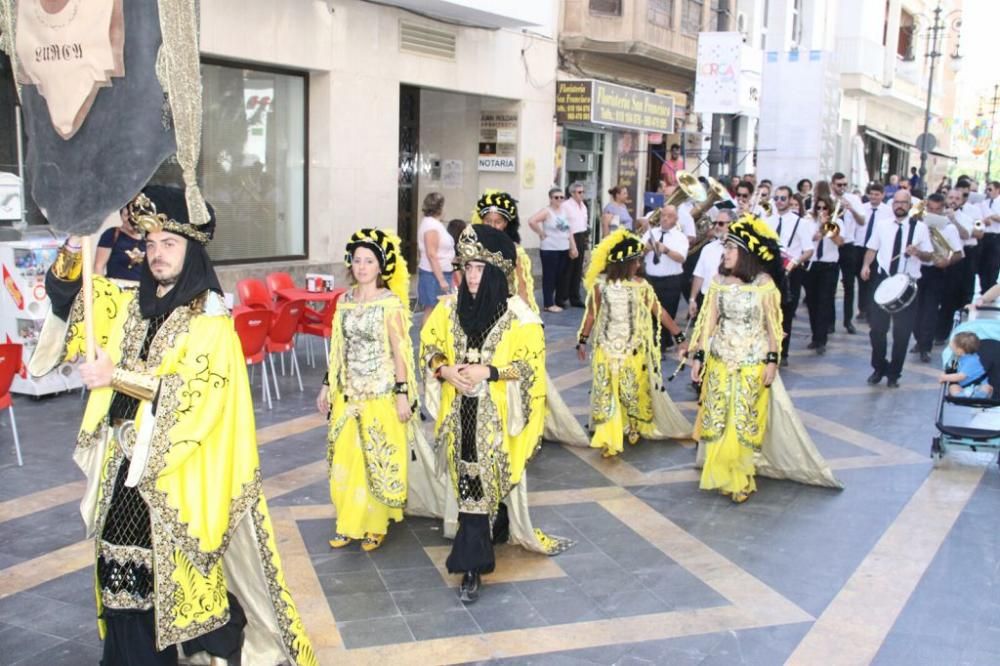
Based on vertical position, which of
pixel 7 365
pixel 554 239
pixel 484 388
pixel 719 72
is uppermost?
pixel 719 72

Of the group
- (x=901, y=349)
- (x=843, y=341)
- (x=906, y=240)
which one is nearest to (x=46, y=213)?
(x=901, y=349)

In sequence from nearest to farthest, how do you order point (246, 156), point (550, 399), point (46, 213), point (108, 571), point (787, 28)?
point (46, 213)
point (108, 571)
point (550, 399)
point (246, 156)
point (787, 28)

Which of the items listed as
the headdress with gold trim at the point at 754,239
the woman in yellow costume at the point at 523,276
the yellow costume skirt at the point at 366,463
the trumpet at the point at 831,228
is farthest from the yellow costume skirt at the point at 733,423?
the trumpet at the point at 831,228

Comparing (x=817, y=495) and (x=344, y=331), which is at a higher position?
(x=344, y=331)

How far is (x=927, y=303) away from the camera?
456 inches

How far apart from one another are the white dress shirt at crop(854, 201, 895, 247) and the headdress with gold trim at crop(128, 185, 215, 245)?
10.1 meters

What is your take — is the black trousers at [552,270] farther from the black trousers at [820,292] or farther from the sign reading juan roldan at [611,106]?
the sign reading juan roldan at [611,106]

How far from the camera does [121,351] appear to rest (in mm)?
3570

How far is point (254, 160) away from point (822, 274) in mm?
7888

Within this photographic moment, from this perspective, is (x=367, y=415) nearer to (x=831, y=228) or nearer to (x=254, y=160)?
(x=831, y=228)

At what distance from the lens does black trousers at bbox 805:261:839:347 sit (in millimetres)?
Result: 12289

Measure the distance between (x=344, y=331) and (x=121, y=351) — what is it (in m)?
2.08

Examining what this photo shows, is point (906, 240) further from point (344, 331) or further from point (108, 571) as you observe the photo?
point (108, 571)

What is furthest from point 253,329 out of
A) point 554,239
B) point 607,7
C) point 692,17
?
point 692,17
